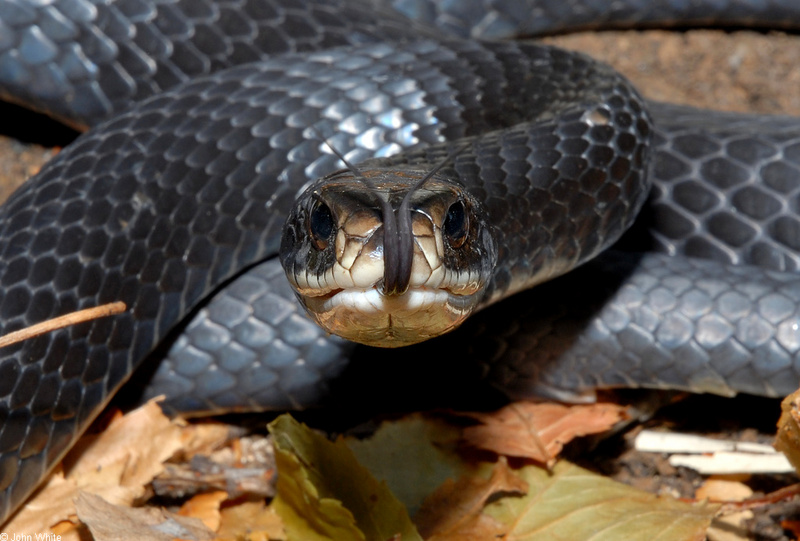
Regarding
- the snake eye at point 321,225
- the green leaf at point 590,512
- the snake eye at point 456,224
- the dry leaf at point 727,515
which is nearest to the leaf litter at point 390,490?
the green leaf at point 590,512

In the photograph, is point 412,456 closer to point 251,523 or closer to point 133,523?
point 251,523

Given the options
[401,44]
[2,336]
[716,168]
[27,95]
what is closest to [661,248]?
[716,168]

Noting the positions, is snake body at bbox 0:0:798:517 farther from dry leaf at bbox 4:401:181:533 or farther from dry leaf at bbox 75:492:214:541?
dry leaf at bbox 75:492:214:541

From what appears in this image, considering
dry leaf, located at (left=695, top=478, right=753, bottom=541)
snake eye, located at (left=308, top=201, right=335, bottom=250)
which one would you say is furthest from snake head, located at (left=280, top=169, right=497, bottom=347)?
dry leaf, located at (left=695, top=478, right=753, bottom=541)

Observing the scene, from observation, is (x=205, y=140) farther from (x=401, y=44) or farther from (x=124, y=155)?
(x=401, y=44)

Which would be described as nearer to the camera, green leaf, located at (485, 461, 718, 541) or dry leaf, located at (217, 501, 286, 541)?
green leaf, located at (485, 461, 718, 541)

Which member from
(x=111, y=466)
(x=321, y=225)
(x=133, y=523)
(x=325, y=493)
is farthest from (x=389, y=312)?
(x=111, y=466)

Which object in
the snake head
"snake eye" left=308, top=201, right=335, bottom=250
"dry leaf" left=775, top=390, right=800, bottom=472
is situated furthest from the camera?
"dry leaf" left=775, top=390, right=800, bottom=472
